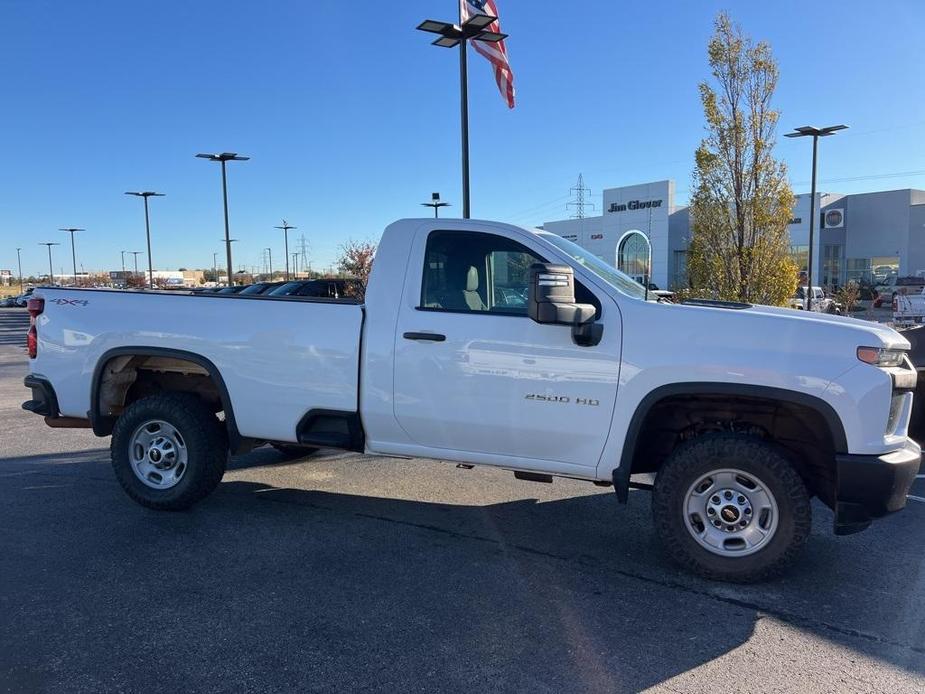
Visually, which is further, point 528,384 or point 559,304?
point 528,384

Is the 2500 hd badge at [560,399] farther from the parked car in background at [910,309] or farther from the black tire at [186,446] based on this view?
the parked car in background at [910,309]

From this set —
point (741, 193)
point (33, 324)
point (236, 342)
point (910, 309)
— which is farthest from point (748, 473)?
point (910, 309)

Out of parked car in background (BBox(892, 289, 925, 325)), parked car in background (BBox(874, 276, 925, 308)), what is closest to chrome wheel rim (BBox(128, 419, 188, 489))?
parked car in background (BBox(892, 289, 925, 325))

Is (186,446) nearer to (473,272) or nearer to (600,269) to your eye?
(473,272)

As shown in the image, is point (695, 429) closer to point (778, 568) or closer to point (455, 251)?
point (778, 568)

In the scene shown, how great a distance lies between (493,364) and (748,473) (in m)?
1.57

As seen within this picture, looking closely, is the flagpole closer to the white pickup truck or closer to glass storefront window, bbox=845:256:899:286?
the white pickup truck

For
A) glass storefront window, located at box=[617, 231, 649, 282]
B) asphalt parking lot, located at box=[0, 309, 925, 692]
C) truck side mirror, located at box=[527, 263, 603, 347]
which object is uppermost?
glass storefront window, located at box=[617, 231, 649, 282]

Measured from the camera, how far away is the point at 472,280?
4.58m

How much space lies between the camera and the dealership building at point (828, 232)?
159ft

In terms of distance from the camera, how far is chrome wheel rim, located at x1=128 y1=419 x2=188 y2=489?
523 cm

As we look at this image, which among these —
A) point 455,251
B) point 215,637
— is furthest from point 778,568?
point 215,637

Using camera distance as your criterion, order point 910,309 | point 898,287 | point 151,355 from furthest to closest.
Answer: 1. point 898,287
2. point 910,309
3. point 151,355

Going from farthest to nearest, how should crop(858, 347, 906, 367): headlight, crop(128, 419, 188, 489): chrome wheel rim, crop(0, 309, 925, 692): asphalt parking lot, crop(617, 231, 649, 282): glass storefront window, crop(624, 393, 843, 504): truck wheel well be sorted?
crop(617, 231, 649, 282): glass storefront window → crop(128, 419, 188, 489): chrome wheel rim → crop(624, 393, 843, 504): truck wheel well → crop(858, 347, 906, 367): headlight → crop(0, 309, 925, 692): asphalt parking lot
